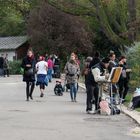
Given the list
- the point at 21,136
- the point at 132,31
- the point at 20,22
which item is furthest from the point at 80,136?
the point at 20,22

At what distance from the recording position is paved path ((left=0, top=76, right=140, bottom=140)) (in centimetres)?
1227

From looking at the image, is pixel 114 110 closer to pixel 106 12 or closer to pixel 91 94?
pixel 91 94

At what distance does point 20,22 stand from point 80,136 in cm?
6403

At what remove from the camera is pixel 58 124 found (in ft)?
47.3

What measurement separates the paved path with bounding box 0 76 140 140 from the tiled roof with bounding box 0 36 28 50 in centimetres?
4979

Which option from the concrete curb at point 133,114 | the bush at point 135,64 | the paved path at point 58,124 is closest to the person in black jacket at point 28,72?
the paved path at point 58,124

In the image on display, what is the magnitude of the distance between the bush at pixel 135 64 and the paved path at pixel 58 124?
4441mm

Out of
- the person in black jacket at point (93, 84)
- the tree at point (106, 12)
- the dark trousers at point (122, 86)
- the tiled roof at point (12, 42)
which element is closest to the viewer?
the person in black jacket at point (93, 84)

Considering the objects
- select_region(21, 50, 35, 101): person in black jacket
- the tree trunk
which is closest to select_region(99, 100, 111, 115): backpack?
select_region(21, 50, 35, 101): person in black jacket

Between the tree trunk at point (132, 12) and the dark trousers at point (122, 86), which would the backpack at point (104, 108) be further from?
the tree trunk at point (132, 12)

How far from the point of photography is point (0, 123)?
47.0 feet

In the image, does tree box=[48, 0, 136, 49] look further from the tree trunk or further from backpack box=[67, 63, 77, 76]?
backpack box=[67, 63, 77, 76]

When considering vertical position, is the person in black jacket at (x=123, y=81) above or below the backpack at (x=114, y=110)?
above

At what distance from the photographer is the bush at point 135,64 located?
944 inches
